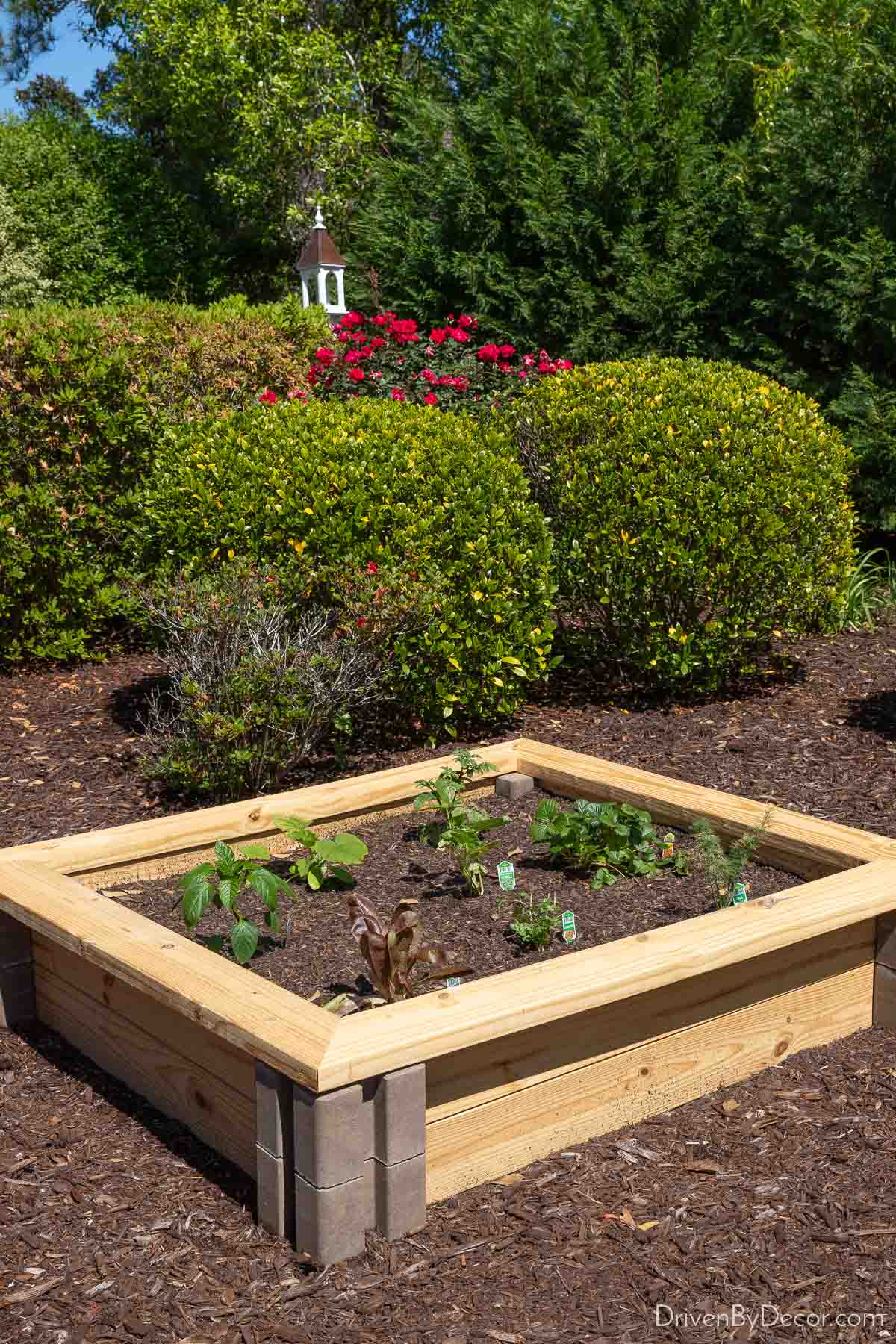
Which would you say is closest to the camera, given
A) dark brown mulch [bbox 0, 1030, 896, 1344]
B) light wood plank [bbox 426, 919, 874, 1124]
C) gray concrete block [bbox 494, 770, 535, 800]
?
dark brown mulch [bbox 0, 1030, 896, 1344]

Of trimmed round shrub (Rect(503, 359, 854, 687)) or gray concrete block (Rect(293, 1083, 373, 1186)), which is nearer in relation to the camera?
gray concrete block (Rect(293, 1083, 373, 1186))

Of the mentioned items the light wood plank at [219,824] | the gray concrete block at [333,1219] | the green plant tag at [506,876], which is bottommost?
the gray concrete block at [333,1219]

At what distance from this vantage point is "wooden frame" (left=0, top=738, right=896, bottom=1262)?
7.88 ft

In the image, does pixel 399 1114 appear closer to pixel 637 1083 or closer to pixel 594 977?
pixel 594 977

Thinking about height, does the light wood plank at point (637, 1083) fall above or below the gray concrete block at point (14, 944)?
below

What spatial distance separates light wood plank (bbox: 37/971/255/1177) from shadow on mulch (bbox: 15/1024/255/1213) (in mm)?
18

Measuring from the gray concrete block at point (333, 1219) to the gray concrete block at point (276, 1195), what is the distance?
0.13 feet

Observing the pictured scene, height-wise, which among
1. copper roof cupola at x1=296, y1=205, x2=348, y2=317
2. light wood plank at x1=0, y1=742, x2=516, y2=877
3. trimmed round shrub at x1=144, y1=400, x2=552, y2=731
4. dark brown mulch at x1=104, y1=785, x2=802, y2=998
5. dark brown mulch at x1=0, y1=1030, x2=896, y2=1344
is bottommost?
dark brown mulch at x1=0, y1=1030, x2=896, y2=1344

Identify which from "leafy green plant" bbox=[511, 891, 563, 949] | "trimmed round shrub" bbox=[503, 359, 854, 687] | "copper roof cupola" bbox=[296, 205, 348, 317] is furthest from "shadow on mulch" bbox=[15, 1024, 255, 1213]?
"copper roof cupola" bbox=[296, 205, 348, 317]

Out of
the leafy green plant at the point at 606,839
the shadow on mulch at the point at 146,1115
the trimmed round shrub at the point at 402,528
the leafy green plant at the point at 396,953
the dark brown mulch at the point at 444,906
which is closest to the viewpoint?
the shadow on mulch at the point at 146,1115

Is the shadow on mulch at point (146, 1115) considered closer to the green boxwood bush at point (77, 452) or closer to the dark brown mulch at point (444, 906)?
the dark brown mulch at point (444, 906)

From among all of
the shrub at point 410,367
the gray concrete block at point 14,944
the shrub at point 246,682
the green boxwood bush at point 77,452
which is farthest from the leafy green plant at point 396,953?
the shrub at point 410,367

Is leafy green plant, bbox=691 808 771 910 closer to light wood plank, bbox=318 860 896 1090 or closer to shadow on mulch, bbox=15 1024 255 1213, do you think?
light wood plank, bbox=318 860 896 1090

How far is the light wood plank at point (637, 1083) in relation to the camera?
8.56 feet
